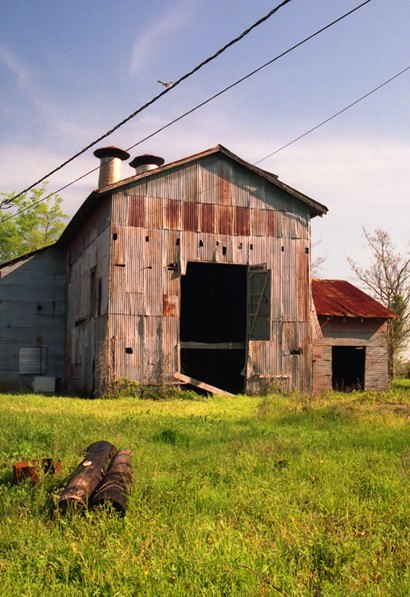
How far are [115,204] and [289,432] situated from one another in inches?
445

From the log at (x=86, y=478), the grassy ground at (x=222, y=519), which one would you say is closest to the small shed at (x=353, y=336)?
the grassy ground at (x=222, y=519)

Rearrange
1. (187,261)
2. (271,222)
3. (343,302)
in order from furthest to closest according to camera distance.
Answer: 1. (343,302)
2. (271,222)
3. (187,261)

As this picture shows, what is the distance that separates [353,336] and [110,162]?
44.4ft

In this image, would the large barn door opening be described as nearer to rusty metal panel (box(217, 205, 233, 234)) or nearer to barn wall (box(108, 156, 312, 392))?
barn wall (box(108, 156, 312, 392))

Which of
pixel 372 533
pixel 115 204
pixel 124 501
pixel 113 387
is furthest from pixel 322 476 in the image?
pixel 115 204

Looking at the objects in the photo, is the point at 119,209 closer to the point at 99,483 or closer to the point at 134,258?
the point at 134,258

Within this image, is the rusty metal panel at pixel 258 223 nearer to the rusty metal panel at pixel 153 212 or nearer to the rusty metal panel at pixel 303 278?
the rusty metal panel at pixel 303 278

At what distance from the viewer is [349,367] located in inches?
1204

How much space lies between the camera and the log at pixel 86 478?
633 cm

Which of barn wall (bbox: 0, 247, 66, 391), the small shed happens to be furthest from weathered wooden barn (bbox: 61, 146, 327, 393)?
barn wall (bbox: 0, 247, 66, 391)

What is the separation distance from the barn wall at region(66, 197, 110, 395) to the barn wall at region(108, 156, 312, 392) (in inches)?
29.4

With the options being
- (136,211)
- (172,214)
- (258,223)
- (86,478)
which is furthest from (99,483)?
(258,223)

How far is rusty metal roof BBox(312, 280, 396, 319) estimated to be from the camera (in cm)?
2595

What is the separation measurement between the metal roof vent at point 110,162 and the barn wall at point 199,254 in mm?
8004
